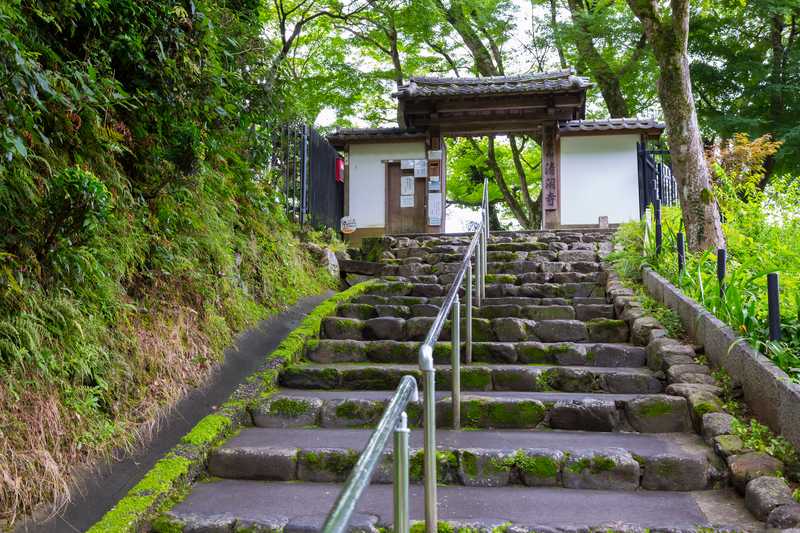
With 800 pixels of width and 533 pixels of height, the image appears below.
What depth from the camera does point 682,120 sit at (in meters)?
5.89

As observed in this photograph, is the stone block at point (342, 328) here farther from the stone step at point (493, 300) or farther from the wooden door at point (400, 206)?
the wooden door at point (400, 206)

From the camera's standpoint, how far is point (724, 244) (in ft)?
18.8

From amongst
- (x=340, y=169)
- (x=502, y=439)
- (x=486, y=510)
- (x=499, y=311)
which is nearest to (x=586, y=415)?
(x=502, y=439)

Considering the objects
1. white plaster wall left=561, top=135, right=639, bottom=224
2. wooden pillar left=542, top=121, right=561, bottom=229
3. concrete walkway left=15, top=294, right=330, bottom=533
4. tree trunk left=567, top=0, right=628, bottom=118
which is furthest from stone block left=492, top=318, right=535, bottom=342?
tree trunk left=567, top=0, right=628, bottom=118

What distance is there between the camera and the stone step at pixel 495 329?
4.98 metres

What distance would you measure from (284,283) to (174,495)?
325 cm

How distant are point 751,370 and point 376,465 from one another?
271 centimetres

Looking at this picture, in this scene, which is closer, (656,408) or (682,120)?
(656,408)

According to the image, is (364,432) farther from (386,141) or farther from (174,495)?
(386,141)

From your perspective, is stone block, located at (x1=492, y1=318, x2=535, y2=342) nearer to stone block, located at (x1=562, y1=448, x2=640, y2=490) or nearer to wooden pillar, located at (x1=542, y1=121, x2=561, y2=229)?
stone block, located at (x1=562, y1=448, x2=640, y2=490)

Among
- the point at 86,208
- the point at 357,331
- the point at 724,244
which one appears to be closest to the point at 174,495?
the point at 86,208

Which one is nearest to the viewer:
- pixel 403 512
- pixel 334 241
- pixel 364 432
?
pixel 403 512

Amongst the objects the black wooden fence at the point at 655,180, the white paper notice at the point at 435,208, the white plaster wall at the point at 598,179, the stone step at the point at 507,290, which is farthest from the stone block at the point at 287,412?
the white plaster wall at the point at 598,179

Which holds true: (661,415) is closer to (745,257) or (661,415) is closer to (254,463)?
(254,463)
